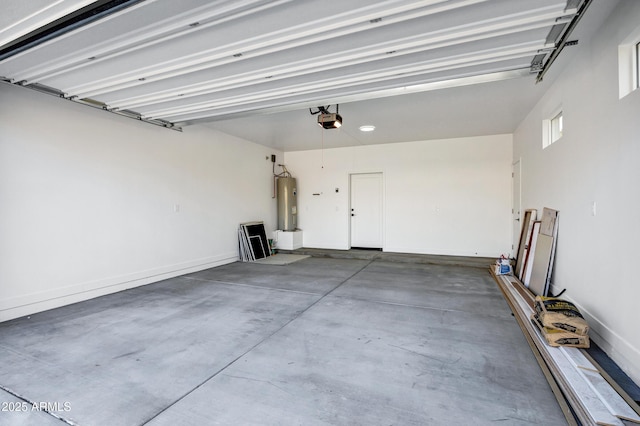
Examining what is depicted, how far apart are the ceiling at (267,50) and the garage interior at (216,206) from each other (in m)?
0.02

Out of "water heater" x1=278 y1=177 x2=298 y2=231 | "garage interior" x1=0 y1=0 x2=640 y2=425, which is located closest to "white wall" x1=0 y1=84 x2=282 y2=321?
"garage interior" x1=0 y1=0 x2=640 y2=425

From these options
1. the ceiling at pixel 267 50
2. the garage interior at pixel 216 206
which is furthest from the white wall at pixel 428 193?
the ceiling at pixel 267 50

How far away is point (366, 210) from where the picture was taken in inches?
311

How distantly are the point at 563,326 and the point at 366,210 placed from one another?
559 centimetres

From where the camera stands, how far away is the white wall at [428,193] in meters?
6.50

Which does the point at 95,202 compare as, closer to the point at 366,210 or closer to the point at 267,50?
the point at 267,50

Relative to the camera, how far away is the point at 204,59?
2584mm

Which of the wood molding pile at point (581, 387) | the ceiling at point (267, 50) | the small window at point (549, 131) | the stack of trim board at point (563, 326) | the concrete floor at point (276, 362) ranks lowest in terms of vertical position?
the concrete floor at point (276, 362)

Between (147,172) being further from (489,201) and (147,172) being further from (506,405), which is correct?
(489,201)

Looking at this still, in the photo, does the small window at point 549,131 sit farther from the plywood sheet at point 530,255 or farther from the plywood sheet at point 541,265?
the plywood sheet at point 541,265

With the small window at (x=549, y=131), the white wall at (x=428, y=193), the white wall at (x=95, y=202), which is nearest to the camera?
the white wall at (x=95, y=202)

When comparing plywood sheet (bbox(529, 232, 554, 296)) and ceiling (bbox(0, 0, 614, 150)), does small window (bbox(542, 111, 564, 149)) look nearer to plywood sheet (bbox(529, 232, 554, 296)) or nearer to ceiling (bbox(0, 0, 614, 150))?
ceiling (bbox(0, 0, 614, 150))

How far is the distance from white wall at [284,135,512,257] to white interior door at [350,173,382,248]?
0.25 meters

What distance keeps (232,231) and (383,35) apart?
5.28m
